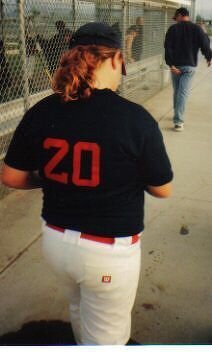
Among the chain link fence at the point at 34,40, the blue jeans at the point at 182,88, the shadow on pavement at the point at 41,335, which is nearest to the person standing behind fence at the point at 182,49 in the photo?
the blue jeans at the point at 182,88

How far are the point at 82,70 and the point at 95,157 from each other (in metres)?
0.31

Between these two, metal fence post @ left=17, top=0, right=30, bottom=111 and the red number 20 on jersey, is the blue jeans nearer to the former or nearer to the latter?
metal fence post @ left=17, top=0, right=30, bottom=111

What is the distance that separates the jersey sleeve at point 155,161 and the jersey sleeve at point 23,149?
423mm

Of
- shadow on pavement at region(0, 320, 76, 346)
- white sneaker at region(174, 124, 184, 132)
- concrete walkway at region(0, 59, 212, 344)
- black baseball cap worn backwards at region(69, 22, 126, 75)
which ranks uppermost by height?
black baseball cap worn backwards at region(69, 22, 126, 75)

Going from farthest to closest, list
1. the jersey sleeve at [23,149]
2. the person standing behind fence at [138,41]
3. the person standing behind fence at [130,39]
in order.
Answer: the person standing behind fence at [138,41] < the person standing behind fence at [130,39] < the jersey sleeve at [23,149]

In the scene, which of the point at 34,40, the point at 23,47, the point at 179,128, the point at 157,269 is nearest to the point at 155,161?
the point at 157,269

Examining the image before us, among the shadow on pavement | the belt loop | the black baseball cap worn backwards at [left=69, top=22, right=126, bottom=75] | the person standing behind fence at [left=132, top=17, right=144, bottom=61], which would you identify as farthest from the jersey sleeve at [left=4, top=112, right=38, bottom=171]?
the person standing behind fence at [left=132, top=17, right=144, bottom=61]

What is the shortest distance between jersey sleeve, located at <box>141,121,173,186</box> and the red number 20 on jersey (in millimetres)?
175

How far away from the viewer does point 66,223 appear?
1634 millimetres

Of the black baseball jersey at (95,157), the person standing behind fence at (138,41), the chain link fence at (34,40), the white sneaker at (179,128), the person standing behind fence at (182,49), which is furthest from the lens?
the person standing behind fence at (138,41)

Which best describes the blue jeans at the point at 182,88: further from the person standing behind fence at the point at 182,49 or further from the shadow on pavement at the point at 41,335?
the shadow on pavement at the point at 41,335

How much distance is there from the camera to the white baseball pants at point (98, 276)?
5.32 feet

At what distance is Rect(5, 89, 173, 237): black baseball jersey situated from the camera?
1.49 metres

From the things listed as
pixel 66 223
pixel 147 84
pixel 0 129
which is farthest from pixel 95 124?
pixel 147 84
